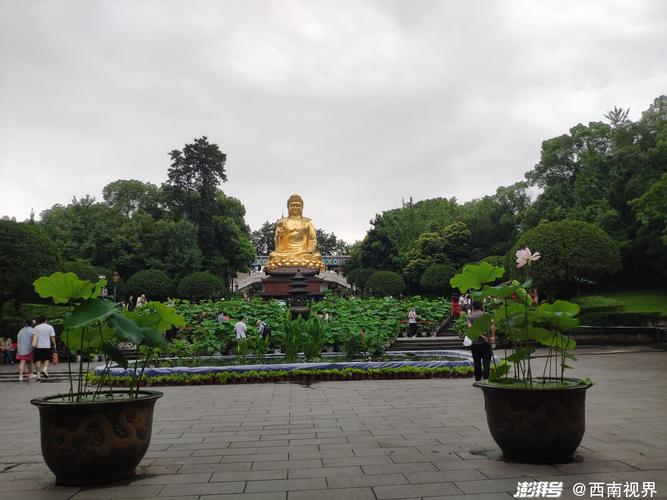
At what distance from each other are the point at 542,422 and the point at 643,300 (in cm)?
3241

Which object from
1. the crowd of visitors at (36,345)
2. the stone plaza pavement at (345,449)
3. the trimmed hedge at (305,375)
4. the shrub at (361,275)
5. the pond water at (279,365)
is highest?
the shrub at (361,275)

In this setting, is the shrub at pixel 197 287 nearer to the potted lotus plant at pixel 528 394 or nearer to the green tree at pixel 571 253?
the green tree at pixel 571 253

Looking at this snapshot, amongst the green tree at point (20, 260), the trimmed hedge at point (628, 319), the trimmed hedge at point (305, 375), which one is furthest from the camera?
the green tree at point (20, 260)

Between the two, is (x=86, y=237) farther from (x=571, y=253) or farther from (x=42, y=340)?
(x=571, y=253)

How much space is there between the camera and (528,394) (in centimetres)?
436

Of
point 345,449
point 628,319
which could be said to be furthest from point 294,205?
point 345,449

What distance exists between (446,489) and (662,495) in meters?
1.35

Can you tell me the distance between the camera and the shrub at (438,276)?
40812 mm

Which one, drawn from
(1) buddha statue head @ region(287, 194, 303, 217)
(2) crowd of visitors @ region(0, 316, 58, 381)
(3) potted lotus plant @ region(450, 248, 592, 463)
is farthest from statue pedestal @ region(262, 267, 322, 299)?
(3) potted lotus plant @ region(450, 248, 592, 463)

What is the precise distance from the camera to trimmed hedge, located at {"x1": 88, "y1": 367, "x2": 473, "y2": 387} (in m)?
11.2

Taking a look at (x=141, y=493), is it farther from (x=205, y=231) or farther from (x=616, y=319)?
(x=205, y=231)

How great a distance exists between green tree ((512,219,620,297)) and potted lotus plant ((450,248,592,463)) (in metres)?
24.0

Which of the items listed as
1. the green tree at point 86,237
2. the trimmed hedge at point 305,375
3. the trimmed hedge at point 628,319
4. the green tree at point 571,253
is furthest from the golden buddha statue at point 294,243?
the trimmed hedge at point 305,375

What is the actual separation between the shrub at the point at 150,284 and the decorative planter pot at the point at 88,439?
33848 mm
